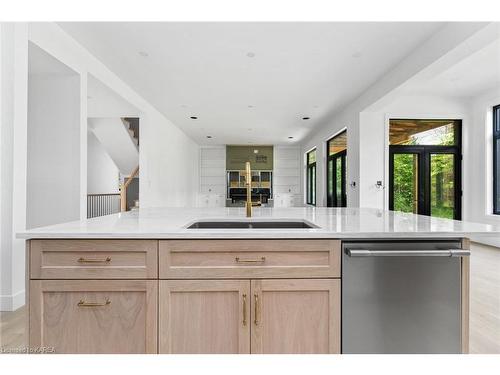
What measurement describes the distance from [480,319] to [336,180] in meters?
4.68

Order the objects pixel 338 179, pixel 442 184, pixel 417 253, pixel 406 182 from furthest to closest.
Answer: pixel 338 179
pixel 442 184
pixel 406 182
pixel 417 253

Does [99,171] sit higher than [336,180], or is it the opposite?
[99,171]

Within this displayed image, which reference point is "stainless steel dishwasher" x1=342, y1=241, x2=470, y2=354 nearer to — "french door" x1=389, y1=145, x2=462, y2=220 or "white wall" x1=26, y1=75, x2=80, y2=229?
"white wall" x1=26, y1=75, x2=80, y2=229

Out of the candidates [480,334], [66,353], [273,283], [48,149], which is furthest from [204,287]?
[48,149]

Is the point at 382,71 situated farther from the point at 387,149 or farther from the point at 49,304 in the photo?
the point at 49,304

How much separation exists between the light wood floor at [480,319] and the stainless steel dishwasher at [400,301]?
0.80 m

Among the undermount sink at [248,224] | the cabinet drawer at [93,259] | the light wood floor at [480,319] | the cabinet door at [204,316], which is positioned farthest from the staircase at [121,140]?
the cabinet door at [204,316]

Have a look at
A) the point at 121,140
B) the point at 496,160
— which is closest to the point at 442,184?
the point at 496,160

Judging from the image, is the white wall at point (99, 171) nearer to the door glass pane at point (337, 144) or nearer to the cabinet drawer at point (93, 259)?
the door glass pane at point (337, 144)

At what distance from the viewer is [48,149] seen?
3133mm

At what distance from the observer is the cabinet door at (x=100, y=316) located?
123 centimetres

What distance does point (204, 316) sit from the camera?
4.13 feet

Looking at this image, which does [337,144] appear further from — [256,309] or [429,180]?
[256,309]

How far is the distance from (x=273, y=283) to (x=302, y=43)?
2746 millimetres
